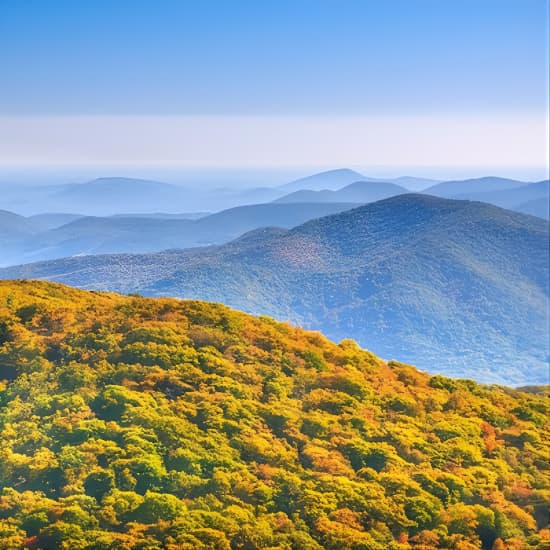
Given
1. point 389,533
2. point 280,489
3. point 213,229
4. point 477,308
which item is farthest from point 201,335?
point 213,229

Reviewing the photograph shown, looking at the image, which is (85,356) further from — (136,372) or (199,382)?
(199,382)

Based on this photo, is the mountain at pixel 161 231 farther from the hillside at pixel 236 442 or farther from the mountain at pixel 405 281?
the hillside at pixel 236 442

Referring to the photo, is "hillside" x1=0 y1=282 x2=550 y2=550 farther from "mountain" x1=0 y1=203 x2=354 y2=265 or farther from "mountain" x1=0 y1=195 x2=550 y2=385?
"mountain" x1=0 y1=203 x2=354 y2=265

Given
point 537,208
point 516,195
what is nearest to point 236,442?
point 537,208

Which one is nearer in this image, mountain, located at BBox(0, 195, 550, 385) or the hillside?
the hillside

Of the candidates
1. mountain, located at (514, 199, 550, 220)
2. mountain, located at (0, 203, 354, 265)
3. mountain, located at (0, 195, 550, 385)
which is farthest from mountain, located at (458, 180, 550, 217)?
mountain, located at (0, 195, 550, 385)

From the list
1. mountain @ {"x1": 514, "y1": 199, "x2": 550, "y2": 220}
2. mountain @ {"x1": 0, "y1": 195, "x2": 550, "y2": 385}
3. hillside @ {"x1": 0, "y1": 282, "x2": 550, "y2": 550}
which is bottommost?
mountain @ {"x1": 0, "y1": 195, "x2": 550, "y2": 385}
